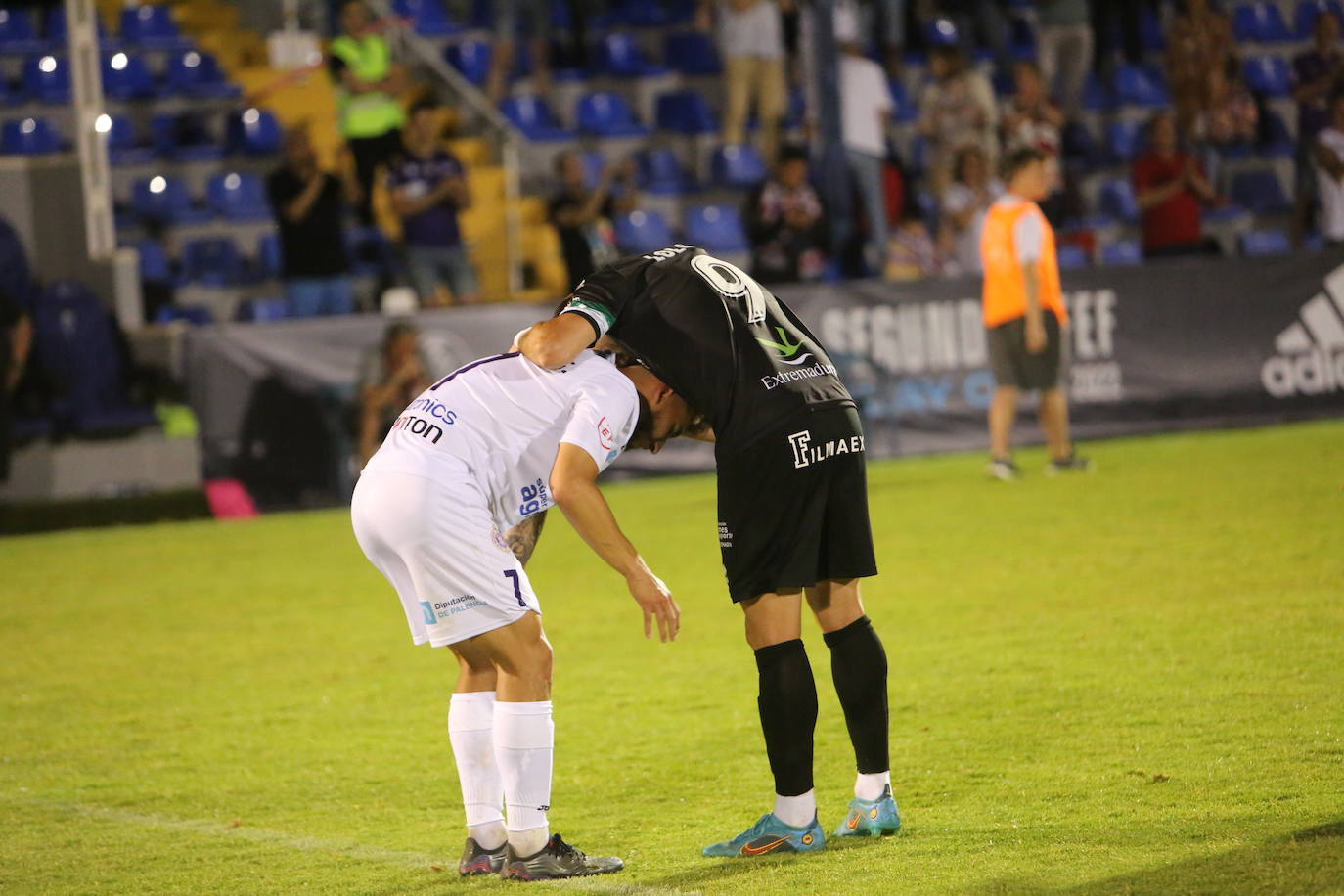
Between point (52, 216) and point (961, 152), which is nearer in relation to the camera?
point (52, 216)

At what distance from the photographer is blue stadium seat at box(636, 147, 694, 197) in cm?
2000

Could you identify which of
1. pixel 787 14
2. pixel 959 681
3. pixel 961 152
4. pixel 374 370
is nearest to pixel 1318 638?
pixel 959 681

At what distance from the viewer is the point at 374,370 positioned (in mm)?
14492

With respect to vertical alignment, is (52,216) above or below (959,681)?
above

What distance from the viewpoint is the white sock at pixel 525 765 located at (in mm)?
5012

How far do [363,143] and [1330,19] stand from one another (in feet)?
36.9

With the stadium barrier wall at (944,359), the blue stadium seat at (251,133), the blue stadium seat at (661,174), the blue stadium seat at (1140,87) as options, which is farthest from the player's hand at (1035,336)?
the blue stadium seat at (1140,87)

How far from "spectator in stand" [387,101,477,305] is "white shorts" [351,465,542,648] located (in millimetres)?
11779

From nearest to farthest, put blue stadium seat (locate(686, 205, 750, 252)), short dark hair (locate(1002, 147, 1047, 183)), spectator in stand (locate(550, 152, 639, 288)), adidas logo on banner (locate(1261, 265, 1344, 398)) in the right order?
short dark hair (locate(1002, 147, 1047, 183)) < adidas logo on banner (locate(1261, 265, 1344, 398)) < spectator in stand (locate(550, 152, 639, 288)) < blue stadium seat (locate(686, 205, 750, 252))

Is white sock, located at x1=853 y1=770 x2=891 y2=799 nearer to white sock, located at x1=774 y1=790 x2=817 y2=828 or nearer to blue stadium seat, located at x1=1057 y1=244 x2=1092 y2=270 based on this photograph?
white sock, located at x1=774 y1=790 x2=817 y2=828

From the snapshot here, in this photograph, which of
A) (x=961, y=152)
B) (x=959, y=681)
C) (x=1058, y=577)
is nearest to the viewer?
(x=959, y=681)

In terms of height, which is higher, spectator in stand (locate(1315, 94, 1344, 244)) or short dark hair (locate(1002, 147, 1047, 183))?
short dark hair (locate(1002, 147, 1047, 183))

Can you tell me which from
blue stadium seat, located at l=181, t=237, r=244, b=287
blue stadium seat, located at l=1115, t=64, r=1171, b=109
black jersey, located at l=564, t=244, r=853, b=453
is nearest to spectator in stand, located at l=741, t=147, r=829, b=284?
blue stadium seat, located at l=181, t=237, r=244, b=287

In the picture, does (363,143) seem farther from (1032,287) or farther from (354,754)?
(354,754)
